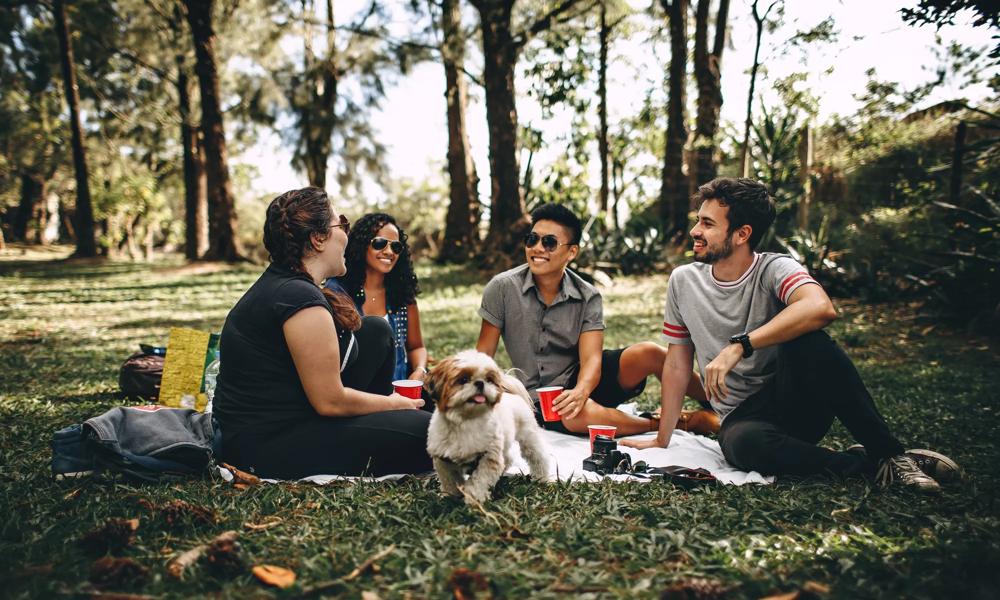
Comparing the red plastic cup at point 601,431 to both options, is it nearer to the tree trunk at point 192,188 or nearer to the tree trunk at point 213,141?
the tree trunk at point 213,141

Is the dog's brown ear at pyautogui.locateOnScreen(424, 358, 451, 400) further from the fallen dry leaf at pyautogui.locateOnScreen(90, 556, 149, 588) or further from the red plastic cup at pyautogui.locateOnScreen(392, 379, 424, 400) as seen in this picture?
the fallen dry leaf at pyautogui.locateOnScreen(90, 556, 149, 588)

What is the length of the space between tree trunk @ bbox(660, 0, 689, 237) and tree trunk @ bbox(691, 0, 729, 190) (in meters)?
1.28

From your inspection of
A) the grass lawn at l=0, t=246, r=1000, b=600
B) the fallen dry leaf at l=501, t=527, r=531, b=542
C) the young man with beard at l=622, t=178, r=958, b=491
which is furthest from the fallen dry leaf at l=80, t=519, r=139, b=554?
the young man with beard at l=622, t=178, r=958, b=491

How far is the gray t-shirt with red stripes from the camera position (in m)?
3.41

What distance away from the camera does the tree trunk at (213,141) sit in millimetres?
17391

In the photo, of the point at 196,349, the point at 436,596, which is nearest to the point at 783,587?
the point at 436,596

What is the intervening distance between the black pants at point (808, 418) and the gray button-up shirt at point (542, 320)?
47.4 inches

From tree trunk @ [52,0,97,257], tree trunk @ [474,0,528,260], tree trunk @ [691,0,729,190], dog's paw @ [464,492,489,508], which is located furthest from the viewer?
tree trunk @ [52,0,97,257]

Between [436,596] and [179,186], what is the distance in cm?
3536

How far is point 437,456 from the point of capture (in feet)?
9.48

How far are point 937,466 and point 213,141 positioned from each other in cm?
1900

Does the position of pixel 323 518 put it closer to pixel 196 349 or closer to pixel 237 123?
pixel 196 349

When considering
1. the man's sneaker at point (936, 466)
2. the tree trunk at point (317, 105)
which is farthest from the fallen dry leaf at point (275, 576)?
the tree trunk at point (317, 105)

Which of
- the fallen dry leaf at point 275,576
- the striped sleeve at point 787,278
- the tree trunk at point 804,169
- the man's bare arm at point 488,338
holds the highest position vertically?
the tree trunk at point 804,169
